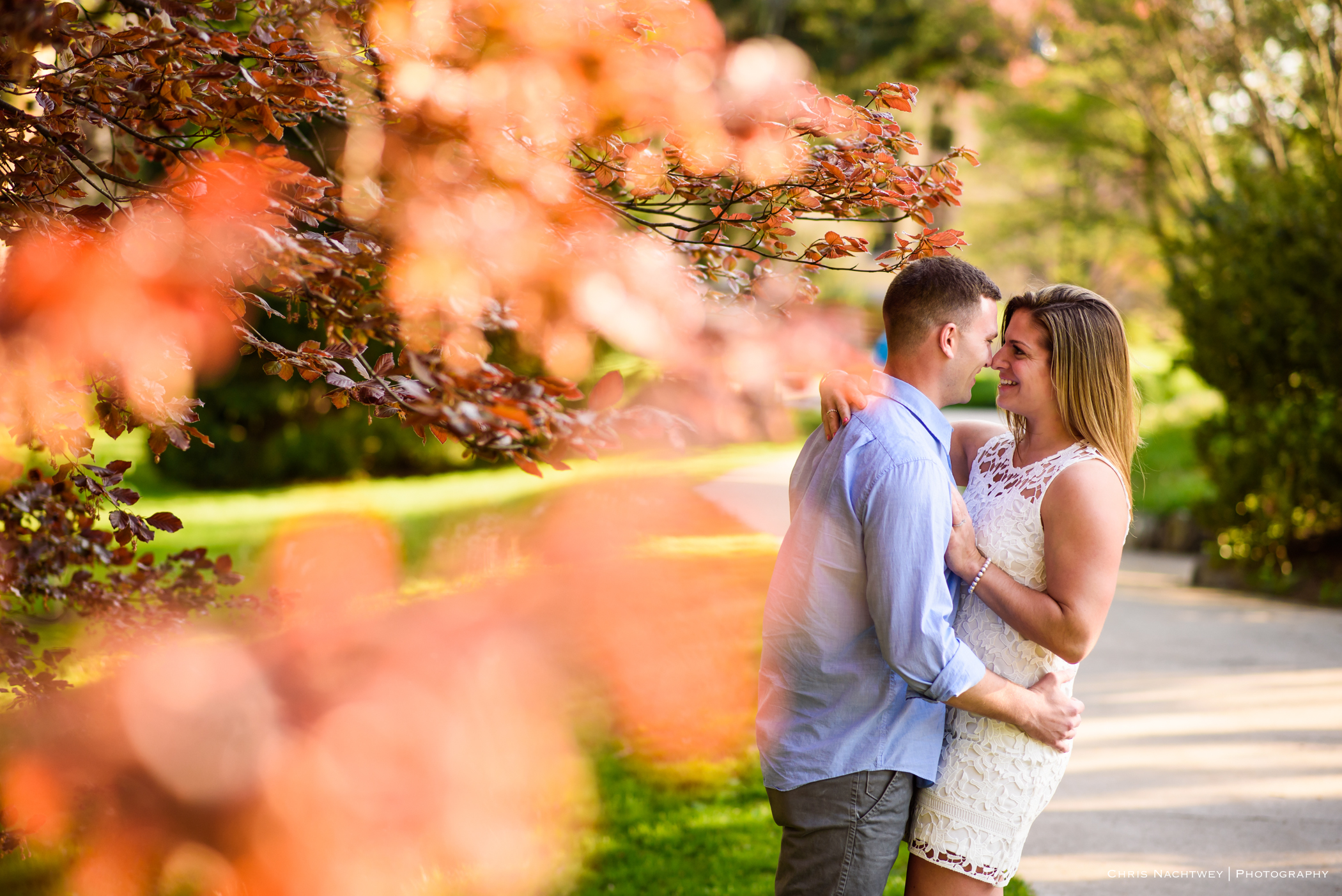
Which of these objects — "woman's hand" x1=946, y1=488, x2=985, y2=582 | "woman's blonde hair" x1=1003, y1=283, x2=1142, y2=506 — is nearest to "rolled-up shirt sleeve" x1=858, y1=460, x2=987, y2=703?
"woman's hand" x1=946, y1=488, x2=985, y2=582

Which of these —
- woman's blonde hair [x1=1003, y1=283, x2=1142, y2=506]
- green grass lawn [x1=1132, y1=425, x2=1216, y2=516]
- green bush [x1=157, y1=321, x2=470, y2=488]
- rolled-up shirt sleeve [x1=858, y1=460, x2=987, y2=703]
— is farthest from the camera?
green bush [x1=157, y1=321, x2=470, y2=488]

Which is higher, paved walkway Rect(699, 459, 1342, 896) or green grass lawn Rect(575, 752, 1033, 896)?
paved walkway Rect(699, 459, 1342, 896)

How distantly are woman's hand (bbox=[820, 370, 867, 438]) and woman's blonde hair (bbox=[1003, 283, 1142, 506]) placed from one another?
53 cm

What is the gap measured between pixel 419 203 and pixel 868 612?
1.32 meters

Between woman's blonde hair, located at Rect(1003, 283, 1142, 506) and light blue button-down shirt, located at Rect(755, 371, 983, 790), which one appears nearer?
light blue button-down shirt, located at Rect(755, 371, 983, 790)

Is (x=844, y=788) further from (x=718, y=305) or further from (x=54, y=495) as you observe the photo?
(x=54, y=495)

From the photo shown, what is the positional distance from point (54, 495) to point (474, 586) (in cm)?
482

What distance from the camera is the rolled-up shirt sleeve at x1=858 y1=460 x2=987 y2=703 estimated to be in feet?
7.07

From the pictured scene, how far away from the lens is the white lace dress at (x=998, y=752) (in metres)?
2.40

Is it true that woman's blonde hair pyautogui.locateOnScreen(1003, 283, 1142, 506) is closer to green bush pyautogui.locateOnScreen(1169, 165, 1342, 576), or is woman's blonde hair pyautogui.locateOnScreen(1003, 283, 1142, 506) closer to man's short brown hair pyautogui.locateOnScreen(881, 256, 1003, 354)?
man's short brown hair pyautogui.locateOnScreen(881, 256, 1003, 354)

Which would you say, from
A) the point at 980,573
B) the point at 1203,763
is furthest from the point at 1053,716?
the point at 1203,763

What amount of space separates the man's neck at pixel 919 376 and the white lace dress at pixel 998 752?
0.37 metres

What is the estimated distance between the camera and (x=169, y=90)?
208cm

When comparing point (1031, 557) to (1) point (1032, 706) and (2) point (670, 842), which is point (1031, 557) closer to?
(1) point (1032, 706)
